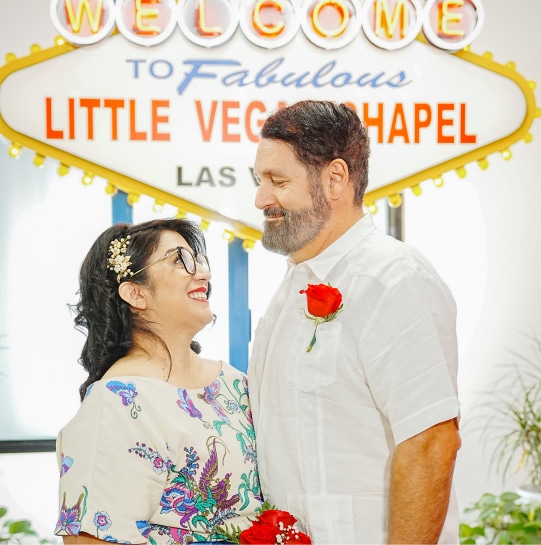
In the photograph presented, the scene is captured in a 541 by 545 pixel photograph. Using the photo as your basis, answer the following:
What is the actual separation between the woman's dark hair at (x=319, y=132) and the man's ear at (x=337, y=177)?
13mm

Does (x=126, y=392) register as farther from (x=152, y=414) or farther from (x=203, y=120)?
(x=203, y=120)

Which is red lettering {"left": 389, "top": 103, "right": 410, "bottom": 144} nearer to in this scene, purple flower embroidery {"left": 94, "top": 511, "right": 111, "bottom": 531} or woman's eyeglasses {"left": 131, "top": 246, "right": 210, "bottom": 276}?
woman's eyeglasses {"left": 131, "top": 246, "right": 210, "bottom": 276}

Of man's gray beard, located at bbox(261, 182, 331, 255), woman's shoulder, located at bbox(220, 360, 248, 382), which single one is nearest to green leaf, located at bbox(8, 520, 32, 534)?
woman's shoulder, located at bbox(220, 360, 248, 382)

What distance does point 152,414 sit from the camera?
185 centimetres

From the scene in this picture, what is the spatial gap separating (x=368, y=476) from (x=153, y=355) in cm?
63

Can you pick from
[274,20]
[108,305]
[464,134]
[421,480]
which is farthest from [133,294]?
[464,134]

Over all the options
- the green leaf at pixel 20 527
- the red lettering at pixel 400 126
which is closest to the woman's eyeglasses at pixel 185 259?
the red lettering at pixel 400 126

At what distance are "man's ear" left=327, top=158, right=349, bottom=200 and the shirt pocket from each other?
32cm

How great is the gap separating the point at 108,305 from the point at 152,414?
0.37 m

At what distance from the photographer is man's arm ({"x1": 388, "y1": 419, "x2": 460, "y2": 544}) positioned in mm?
1667

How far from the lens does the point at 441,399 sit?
5.49 ft

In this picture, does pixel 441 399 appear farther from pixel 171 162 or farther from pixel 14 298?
pixel 14 298

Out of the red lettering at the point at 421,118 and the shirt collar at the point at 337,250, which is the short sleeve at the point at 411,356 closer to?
the shirt collar at the point at 337,250

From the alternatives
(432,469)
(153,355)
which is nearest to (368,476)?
(432,469)
